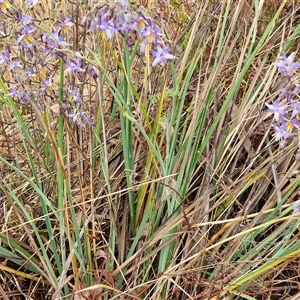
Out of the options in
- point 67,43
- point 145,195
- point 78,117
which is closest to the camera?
point 67,43

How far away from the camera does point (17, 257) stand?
1.18 meters

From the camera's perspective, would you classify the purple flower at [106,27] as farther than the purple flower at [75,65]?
No

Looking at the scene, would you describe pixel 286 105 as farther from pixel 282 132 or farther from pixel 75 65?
pixel 75 65

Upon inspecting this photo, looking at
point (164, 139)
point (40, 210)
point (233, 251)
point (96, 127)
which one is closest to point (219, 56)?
point (164, 139)

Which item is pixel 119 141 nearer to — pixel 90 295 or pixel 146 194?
pixel 146 194

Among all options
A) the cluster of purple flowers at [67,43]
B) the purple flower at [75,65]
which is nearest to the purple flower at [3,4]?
the cluster of purple flowers at [67,43]

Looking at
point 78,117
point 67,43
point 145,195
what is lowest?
point 145,195

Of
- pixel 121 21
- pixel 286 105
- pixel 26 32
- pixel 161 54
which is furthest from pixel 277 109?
→ pixel 26 32

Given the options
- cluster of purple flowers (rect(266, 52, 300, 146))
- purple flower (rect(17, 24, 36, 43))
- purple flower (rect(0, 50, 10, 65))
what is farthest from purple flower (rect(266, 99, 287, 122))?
purple flower (rect(0, 50, 10, 65))

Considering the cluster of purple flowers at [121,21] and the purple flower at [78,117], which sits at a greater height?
the cluster of purple flowers at [121,21]

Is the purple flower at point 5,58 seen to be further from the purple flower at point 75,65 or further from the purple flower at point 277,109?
the purple flower at point 277,109

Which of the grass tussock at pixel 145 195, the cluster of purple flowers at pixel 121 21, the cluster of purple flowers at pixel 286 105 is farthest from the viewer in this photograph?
the grass tussock at pixel 145 195

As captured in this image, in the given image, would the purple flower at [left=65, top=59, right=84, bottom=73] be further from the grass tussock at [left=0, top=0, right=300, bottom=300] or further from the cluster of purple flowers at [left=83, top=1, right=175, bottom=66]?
the cluster of purple flowers at [left=83, top=1, right=175, bottom=66]

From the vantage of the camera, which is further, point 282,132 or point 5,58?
point 5,58
